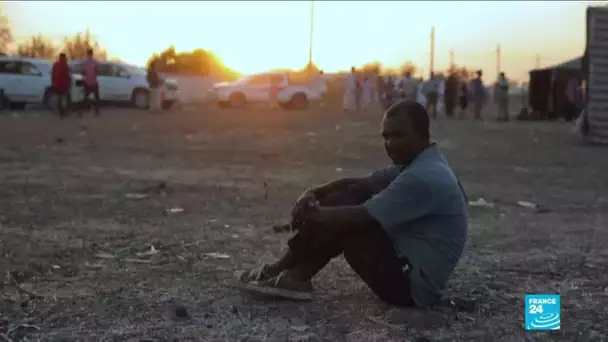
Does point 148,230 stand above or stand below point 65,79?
below

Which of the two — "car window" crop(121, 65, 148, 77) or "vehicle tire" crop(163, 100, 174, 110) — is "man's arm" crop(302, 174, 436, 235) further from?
"vehicle tire" crop(163, 100, 174, 110)

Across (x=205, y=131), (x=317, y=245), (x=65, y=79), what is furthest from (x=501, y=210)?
(x=65, y=79)

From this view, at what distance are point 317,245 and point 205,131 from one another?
1373 centimetres

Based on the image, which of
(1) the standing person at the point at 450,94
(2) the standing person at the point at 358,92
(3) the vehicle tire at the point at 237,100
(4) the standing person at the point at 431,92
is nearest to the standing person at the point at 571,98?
(1) the standing person at the point at 450,94

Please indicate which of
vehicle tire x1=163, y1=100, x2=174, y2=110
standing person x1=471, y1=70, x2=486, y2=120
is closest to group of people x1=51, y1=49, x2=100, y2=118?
vehicle tire x1=163, y1=100, x2=174, y2=110

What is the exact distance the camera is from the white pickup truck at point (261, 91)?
1316 inches

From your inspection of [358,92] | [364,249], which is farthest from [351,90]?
[364,249]

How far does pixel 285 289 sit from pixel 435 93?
22491mm

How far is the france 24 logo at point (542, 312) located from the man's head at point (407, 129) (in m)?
0.95

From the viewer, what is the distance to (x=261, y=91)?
111ft

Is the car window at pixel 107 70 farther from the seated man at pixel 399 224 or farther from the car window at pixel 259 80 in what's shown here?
the seated man at pixel 399 224

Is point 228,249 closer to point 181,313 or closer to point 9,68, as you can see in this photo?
point 181,313

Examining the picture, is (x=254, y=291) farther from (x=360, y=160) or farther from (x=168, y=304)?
(x=360, y=160)

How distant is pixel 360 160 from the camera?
11.6m
